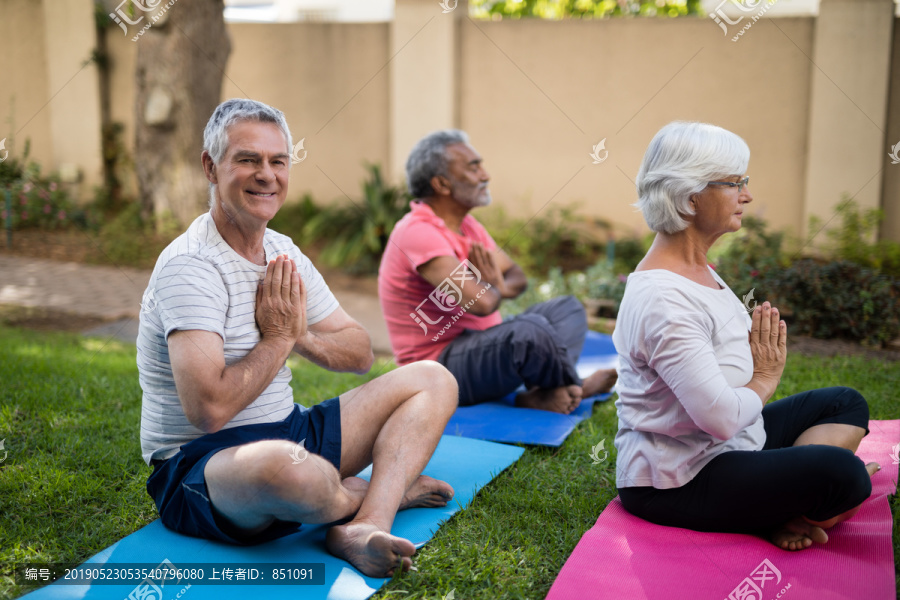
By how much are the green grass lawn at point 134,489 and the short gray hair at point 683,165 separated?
1048 millimetres

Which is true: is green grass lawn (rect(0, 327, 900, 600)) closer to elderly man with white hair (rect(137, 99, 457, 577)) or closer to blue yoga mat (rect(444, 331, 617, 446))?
blue yoga mat (rect(444, 331, 617, 446))

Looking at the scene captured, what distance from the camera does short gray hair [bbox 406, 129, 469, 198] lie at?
12.2 ft

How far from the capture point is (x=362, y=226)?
7.71 metres

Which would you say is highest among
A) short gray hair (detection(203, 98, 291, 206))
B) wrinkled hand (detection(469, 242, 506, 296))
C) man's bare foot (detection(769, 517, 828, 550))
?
short gray hair (detection(203, 98, 291, 206))

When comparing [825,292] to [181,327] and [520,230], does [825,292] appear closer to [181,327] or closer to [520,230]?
[520,230]

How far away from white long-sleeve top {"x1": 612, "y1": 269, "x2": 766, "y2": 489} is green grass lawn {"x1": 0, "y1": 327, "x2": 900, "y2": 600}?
382 mm

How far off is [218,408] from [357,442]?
547 mm

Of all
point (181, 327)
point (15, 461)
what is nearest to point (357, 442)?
point (181, 327)

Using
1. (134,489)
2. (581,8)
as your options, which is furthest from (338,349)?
(581,8)

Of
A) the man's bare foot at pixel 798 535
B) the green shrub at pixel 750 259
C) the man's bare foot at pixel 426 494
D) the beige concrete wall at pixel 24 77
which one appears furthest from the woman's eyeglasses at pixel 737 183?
the beige concrete wall at pixel 24 77

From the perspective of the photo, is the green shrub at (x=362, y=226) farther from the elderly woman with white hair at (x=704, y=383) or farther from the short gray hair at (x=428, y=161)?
the elderly woman with white hair at (x=704, y=383)

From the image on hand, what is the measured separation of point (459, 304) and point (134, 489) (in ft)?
5.04

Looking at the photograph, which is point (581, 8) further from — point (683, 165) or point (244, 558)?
point (244, 558)

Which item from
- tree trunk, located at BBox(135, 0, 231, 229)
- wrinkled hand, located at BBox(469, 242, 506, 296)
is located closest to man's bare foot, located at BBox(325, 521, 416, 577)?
wrinkled hand, located at BBox(469, 242, 506, 296)
